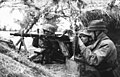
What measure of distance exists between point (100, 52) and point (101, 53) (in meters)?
0.03

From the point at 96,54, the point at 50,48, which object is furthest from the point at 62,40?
the point at 96,54

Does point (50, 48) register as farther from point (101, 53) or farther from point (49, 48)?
point (101, 53)

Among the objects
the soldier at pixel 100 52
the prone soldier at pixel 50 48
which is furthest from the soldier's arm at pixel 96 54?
the prone soldier at pixel 50 48

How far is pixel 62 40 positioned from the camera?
891cm

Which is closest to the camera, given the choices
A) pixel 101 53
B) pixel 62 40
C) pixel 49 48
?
pixel 101 53

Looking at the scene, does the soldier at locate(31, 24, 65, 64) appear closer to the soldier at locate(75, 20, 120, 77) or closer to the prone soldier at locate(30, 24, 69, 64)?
the prone soldier at locate(30, 24, 69, 64)

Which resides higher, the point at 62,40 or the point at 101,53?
the point at 101,53

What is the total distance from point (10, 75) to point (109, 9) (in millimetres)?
8004

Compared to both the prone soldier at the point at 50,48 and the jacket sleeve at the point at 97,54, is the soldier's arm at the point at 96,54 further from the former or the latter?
the prone soldier at the point at 50,48

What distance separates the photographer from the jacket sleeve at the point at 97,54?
4730 mm

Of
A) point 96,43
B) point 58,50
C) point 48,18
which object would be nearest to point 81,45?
point 96,43

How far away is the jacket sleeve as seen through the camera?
4.73 meters

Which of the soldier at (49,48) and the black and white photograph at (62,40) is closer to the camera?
the black and white photograph at (62,40)

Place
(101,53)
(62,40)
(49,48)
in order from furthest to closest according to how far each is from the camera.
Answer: (49,48) < (62,40) < (101,53)
